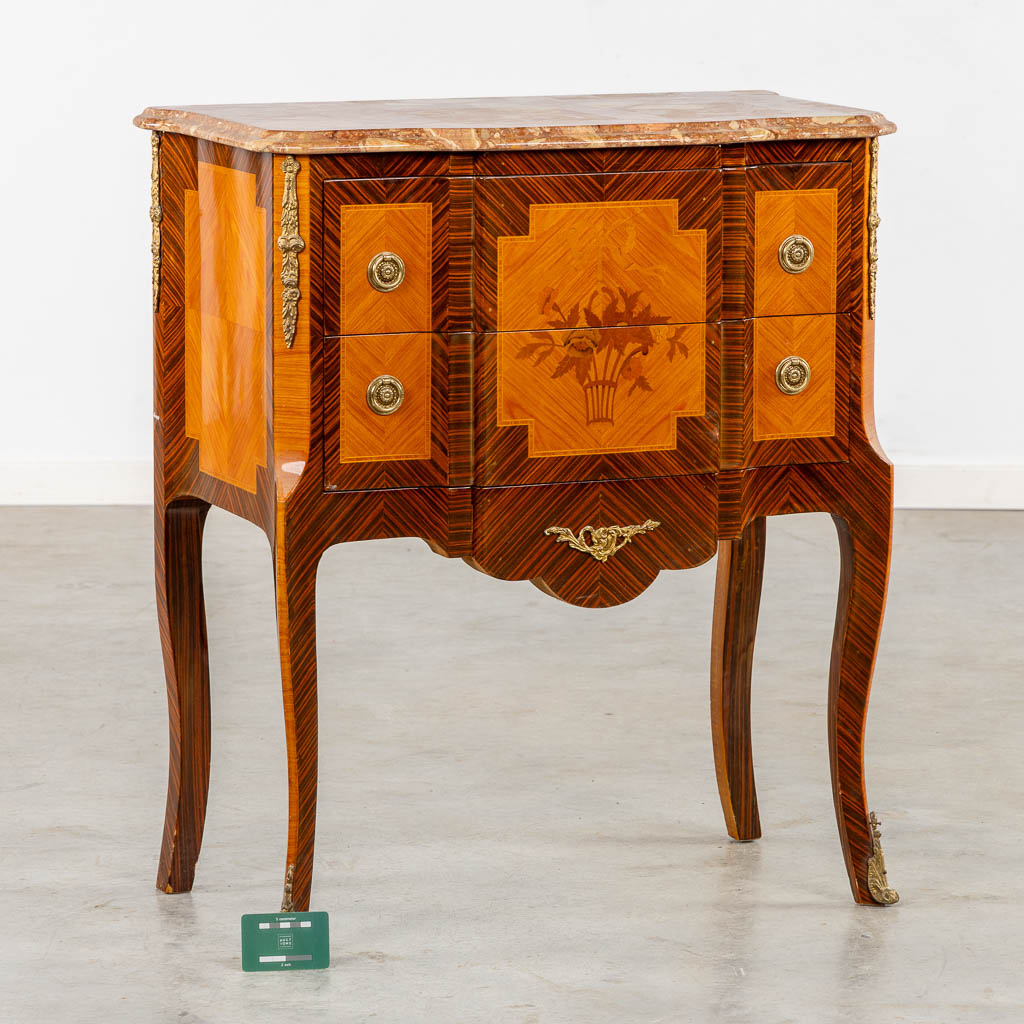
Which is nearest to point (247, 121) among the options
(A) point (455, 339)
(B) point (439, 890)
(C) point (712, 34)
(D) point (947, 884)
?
(A) point (455, 339)

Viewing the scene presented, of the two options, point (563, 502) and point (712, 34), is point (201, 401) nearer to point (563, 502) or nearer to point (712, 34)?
point (563, 502)

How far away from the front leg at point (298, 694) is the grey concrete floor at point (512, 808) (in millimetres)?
174

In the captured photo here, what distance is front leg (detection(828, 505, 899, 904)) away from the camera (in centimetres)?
311

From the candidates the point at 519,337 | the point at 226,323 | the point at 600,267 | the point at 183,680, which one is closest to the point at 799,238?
the point at 600,267

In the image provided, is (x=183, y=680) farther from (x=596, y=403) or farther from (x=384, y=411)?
(x=596, y=403)

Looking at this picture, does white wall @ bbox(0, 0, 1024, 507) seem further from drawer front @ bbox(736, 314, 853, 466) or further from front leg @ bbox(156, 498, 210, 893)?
drawer front @ bbox(736, 314, 853, 466)

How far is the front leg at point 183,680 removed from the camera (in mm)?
3186

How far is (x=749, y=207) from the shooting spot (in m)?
2.89

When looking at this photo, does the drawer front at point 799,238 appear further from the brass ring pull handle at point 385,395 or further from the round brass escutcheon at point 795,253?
the brass ring pull handle at point 385,395

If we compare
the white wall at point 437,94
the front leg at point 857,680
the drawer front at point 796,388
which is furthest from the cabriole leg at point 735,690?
the white wall at point 437,94

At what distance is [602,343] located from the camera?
2.84 meters

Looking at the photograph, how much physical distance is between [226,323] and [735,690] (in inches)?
47.1

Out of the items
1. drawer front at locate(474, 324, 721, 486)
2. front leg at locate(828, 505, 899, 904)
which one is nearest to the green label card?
drawer front at locate(474, 324, 721, 486)

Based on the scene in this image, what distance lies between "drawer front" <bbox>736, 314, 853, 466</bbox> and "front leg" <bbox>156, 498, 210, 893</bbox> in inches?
36.8
